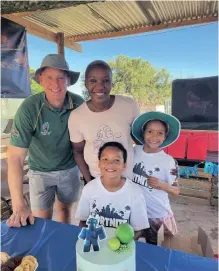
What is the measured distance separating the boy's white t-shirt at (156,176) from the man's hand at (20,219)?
0.74m

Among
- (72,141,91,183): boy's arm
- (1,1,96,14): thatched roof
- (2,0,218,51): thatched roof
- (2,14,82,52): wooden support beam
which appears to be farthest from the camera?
(2,14,82,52): wooden support beam

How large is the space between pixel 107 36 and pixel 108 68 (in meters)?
2.21

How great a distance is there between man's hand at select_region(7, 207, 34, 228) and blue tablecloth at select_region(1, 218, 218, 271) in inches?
1.0

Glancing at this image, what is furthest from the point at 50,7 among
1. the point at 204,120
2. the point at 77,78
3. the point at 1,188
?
the point at 204,120

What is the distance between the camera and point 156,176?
165 cm

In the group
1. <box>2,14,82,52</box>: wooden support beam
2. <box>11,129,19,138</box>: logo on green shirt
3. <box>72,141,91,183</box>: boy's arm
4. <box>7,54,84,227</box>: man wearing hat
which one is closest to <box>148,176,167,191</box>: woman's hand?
<box>72,141,91,183</box>: boy's arm

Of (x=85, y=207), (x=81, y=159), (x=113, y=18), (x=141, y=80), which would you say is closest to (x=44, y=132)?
(x=81, y=159)

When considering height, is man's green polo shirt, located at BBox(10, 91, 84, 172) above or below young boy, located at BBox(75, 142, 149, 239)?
above

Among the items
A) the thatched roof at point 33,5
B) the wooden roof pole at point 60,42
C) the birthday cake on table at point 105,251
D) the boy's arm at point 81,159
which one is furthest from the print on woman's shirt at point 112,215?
the wooden roof pole at point 60,42

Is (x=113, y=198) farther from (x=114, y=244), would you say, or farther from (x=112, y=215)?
(x=114, y=244)

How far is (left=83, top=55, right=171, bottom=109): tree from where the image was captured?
17.2 metres

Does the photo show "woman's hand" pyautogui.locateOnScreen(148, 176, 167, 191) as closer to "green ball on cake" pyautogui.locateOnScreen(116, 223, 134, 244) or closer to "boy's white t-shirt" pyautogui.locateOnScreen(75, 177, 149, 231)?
"boy's white t-shirt" pyautogui.locateOnScreen(75, 177, 149, 231)

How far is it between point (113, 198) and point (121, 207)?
0.23 ft

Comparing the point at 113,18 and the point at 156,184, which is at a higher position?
the point at 113,18
